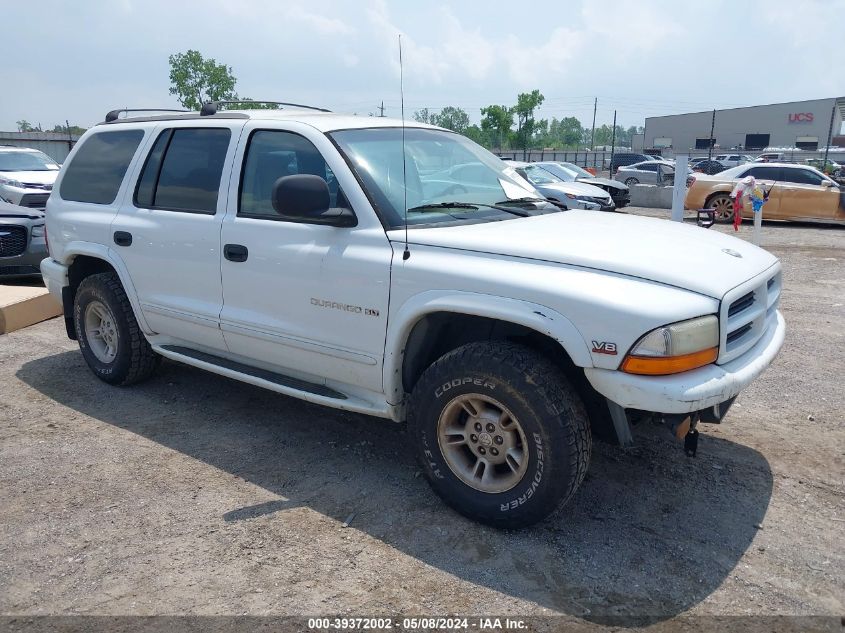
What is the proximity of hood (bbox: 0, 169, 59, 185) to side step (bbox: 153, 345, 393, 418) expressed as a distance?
35.3 feet

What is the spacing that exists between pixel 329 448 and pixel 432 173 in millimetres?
1779

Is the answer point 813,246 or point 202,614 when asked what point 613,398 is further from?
point 813,246

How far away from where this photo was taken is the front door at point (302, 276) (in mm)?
3625

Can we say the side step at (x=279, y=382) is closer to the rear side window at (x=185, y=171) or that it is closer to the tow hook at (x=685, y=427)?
the rear side window at (x=185, y=171)

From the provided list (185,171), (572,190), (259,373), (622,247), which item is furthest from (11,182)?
(622,247)

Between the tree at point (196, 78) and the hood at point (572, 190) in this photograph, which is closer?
the hood at point (572, 190)

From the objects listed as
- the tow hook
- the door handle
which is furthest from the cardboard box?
the tow hook

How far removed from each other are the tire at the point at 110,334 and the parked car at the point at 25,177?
853 centimetres

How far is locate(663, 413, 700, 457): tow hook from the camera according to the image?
10.2 ft

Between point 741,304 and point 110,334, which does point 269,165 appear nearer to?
point 110,334

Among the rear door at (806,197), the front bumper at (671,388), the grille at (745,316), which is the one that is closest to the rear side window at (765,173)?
the rear door at (806,197)

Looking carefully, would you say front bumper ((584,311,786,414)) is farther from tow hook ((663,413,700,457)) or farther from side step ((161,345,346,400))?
side step ((161,345,346,400))

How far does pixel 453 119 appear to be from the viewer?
18.7 ft

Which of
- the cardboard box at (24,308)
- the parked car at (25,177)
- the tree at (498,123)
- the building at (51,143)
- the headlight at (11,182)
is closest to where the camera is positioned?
the cardboard box at (24,308)
